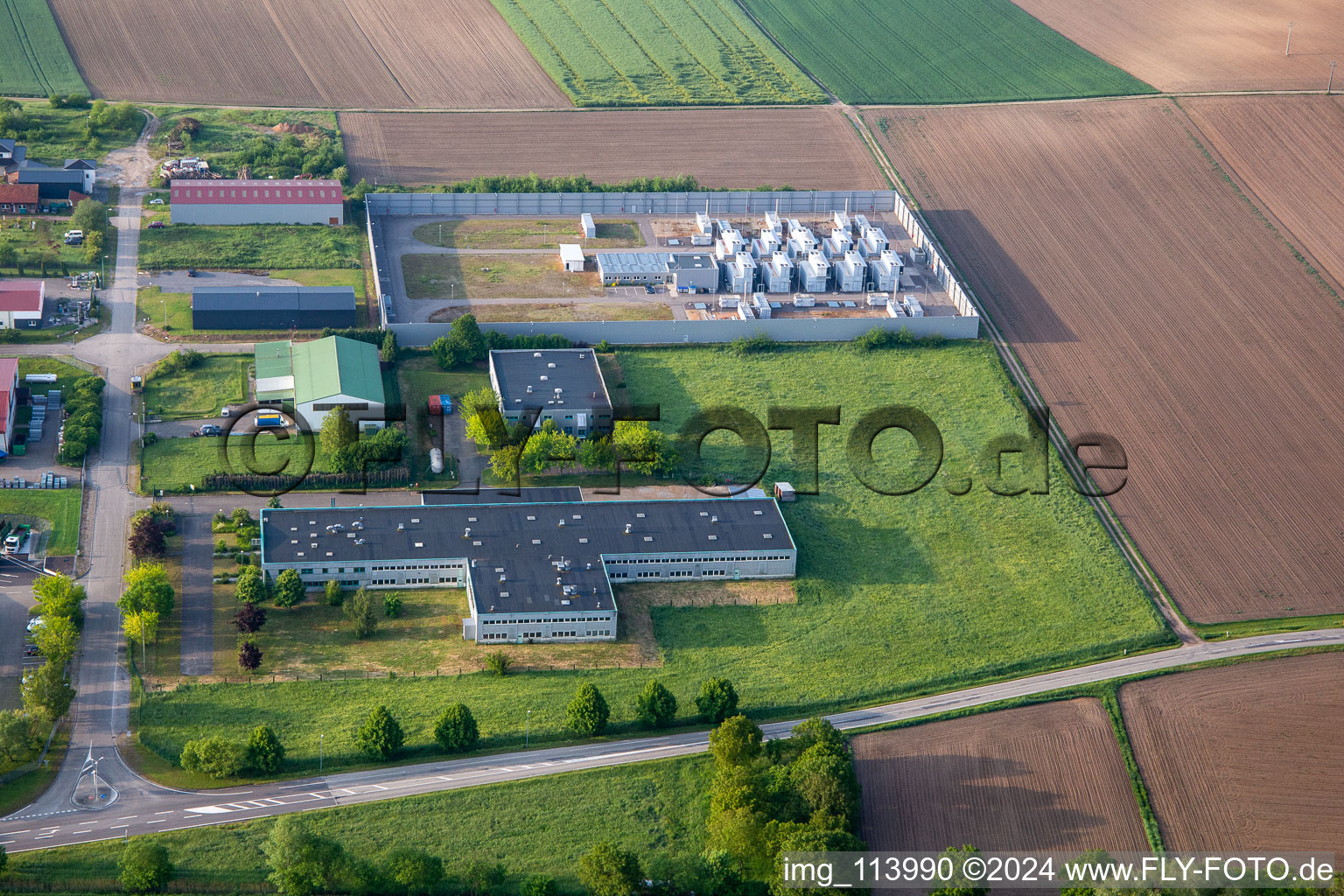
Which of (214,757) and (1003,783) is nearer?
(214,757)

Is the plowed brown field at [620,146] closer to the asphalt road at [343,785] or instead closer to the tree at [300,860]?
the asphalt road at [343,785]

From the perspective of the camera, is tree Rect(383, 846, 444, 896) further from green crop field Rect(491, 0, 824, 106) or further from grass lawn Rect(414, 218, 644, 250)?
green crop field Rect(491, 0, 824, 106)

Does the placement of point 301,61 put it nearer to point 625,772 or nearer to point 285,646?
point 285,646

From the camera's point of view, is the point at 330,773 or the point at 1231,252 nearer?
the point at 330,773

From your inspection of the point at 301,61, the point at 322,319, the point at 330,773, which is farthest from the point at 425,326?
the point at 301,61

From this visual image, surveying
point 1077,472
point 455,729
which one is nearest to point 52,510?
point 455,729

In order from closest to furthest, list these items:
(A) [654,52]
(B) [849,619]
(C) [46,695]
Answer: (C) [46,695] < (B) [849,619] < (A) [654,52]

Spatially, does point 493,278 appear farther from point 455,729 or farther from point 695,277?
point 455,729
